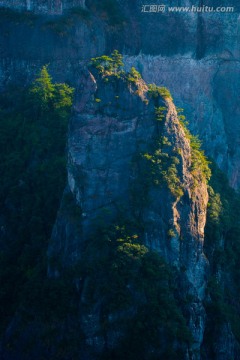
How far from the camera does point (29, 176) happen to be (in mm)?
29828

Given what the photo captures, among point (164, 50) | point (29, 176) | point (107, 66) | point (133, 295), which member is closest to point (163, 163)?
point (107, 66)

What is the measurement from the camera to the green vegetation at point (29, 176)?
88.9 ft

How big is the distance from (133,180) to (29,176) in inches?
197

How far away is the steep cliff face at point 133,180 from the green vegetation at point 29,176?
61.0 inches

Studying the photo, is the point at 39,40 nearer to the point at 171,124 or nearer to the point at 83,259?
the point at 171,124

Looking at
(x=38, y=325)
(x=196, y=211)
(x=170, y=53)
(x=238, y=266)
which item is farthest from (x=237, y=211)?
(x=38, y=325)

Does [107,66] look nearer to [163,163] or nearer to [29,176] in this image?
[163,163]

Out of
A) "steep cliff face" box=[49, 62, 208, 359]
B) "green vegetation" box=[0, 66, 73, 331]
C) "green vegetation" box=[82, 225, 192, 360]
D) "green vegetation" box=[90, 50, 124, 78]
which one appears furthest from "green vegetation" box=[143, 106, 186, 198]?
"green vegetation" box=[0, 66, 73, 331]

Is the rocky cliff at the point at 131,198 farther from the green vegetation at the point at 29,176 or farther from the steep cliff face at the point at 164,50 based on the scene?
the steep cliff face at the point at 164,50

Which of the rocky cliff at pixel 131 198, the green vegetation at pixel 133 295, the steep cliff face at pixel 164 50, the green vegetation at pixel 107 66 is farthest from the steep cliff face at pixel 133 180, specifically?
the steep cliff face at pixel 164 50

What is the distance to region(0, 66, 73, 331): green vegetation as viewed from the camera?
88.9ft

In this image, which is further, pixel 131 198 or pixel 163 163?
pixel 163 163

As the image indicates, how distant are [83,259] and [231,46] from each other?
17212 mm

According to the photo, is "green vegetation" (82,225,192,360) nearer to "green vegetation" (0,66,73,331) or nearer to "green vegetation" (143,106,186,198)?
"green vegetation" (0,66,73,331)
